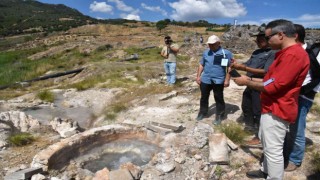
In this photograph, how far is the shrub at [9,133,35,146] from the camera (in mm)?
5105

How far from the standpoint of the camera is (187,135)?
17.1ft

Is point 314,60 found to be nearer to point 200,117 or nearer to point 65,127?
point 200,117

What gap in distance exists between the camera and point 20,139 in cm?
514

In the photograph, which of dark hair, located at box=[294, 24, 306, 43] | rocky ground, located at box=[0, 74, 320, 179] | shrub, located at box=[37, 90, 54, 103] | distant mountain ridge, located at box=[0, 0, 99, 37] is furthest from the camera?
distant mountain ridge, located at box=[0, 0, 99, 37]

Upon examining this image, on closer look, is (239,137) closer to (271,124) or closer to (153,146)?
(153,146)

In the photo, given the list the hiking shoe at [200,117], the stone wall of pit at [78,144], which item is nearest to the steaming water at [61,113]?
the stone wall of pit at [78,144]

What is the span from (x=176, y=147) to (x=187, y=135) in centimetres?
43

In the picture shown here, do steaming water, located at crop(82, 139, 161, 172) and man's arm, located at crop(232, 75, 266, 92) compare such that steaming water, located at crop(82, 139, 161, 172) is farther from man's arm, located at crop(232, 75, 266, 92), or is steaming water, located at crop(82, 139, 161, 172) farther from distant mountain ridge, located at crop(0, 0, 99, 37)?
distant mountain ridge, located at crop(0, 0, 99, 37)

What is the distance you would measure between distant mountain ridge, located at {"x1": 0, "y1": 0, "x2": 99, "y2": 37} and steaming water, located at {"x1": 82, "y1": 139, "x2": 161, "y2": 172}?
74.8 metres

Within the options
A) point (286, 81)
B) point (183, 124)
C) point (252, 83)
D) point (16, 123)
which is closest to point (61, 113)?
point (16, 123)

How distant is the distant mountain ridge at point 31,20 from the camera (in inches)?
3349

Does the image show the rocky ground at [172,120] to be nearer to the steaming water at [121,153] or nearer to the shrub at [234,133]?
the shrub at [234,133]

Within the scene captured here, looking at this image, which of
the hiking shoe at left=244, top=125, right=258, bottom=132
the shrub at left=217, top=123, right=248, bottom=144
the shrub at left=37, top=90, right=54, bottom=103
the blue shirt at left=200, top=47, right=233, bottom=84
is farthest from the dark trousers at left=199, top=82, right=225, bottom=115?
the shrub at left=37, top=90, right=54, bottom=103

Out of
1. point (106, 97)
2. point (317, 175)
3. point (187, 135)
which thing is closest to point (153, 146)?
point (187, 135)
